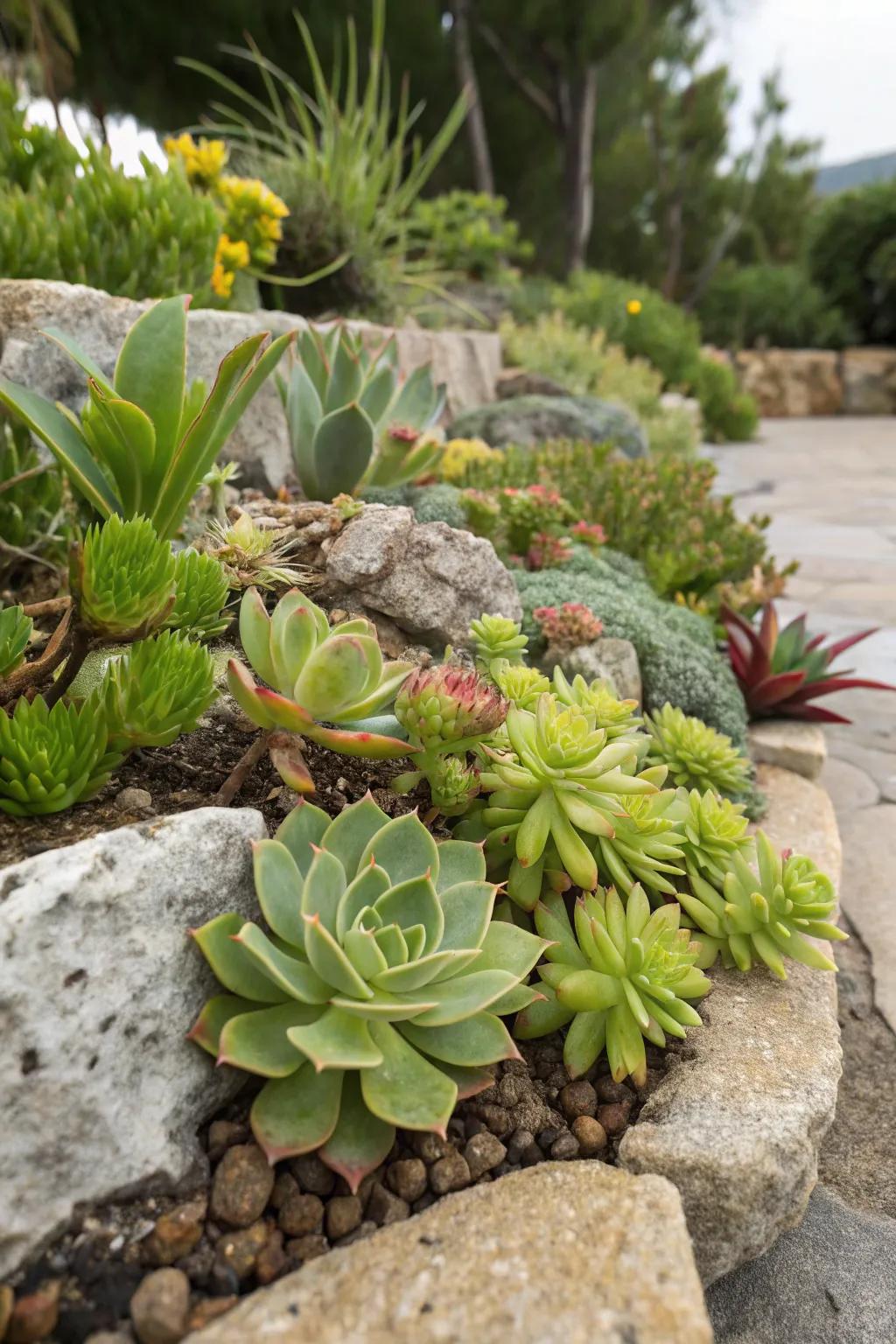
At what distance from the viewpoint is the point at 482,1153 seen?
1.43 meters

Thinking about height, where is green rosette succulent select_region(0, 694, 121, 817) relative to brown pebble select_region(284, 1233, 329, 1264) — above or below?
above

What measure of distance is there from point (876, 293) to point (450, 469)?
12.9 m

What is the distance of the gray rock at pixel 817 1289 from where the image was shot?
4.66 feet

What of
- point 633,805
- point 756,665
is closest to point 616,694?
point 633,805

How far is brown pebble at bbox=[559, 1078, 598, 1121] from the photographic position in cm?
157

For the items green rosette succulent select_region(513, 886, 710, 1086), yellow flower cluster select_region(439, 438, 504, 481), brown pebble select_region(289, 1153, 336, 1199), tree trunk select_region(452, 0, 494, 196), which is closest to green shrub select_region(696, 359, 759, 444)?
tree trunk select_region(452, 0, 494, 196)

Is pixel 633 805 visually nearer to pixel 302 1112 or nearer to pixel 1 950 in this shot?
pixel 302 1112

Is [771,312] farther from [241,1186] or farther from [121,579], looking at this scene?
[241,1186]

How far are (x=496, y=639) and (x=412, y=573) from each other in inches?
10.9

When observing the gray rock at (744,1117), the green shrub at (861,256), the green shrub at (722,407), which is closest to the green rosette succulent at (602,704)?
the gray rock at (744,1117)

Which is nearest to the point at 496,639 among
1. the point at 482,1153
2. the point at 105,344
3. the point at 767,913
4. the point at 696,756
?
the point at 696,756

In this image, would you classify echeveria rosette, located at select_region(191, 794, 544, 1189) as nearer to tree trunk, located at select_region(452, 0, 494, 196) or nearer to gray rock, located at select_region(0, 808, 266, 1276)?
gray rock, located at select_region(0, 808, 266, 1276)

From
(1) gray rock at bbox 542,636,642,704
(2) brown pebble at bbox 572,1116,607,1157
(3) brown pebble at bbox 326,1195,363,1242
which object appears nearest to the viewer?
(3) brown pebble at bbox 326,1195,363,1242

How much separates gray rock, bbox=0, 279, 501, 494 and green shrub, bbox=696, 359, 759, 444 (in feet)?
23.6
